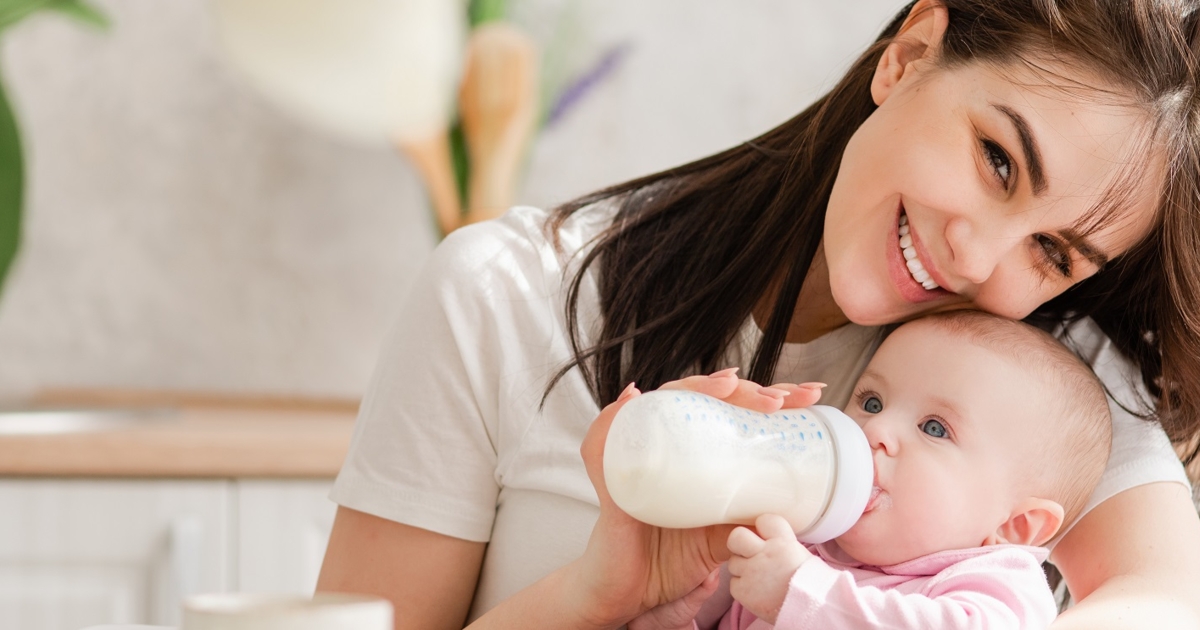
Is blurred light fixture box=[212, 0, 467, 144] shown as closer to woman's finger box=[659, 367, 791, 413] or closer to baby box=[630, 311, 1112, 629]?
baby box=[630, 311, 1112, 629]

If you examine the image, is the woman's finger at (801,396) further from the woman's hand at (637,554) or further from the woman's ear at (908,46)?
the woman's ear at (908,46)

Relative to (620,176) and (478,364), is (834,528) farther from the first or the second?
(620,176)

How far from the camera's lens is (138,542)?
1.58 metres

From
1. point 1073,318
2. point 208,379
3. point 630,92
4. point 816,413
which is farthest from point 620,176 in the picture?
point 816,413

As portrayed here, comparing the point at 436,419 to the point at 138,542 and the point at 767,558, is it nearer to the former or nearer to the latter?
the point at 767,558

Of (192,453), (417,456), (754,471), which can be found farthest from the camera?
(192,453)

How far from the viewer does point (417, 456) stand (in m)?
1.02

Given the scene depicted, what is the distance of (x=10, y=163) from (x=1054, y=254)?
1.40 m

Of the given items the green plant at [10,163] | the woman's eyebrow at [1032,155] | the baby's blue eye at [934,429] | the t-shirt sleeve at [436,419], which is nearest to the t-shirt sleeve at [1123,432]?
the baby's blue eye at [934,429]

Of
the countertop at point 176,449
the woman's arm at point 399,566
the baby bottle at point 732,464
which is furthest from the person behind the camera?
the countertop at point 176,449

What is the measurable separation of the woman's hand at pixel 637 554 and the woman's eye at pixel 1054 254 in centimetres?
26

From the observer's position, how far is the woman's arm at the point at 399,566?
3.28 ft

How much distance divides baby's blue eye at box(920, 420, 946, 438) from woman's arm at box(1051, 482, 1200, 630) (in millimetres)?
168

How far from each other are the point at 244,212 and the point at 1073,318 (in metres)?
1.39
